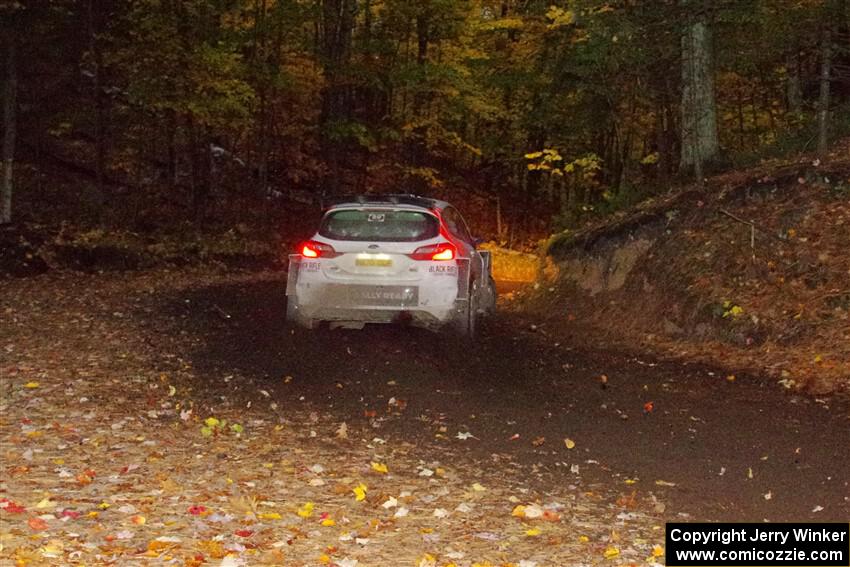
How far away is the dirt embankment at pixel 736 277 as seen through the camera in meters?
10.2

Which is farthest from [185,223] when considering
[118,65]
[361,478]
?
[361,478]

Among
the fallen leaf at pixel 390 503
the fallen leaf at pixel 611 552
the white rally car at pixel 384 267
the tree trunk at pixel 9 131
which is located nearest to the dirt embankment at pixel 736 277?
the white rally car at pixel 384 267

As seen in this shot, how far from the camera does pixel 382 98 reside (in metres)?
38.0

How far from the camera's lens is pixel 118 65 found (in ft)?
75.7

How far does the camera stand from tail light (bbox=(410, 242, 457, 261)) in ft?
33.9

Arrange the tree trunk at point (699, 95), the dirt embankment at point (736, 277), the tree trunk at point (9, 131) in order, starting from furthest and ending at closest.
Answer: the tree trunk at point (9, 131) < the tree trunk at point (699, 95) < the dirt embankment at point (736, 277)

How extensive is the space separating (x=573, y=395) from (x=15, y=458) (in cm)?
543

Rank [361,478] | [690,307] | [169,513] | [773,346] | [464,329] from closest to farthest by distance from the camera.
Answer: [169,513] → [361,478] → [773,346] → [464,329] → [690,307]

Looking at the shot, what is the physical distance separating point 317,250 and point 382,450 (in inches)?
166

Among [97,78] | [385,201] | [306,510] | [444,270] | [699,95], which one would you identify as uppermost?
[97,78]

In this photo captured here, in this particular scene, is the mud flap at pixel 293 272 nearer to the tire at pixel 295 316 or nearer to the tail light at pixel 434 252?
the tire at pixel 295 316

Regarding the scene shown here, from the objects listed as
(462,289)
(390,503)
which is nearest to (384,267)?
(462,289)

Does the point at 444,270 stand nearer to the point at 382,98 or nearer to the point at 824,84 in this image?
the point at 824,84

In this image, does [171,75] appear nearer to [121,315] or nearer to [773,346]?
[121,315]
